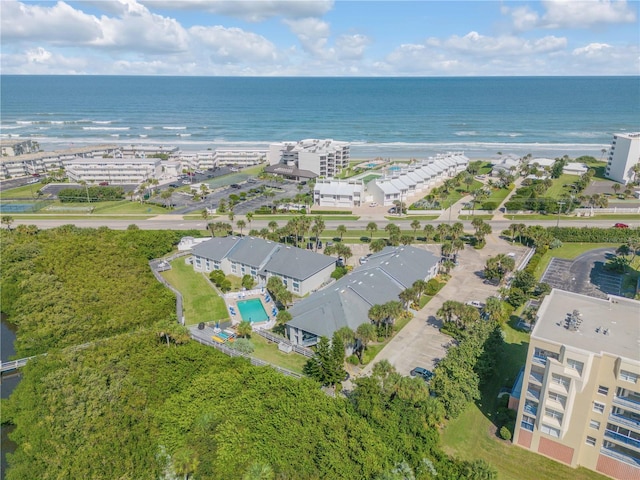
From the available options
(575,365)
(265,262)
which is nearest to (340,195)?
(265,262)

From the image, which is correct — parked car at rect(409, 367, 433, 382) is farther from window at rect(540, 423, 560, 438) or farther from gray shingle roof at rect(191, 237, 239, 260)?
gray shingle roof at rect(191, 237, 239, 260)

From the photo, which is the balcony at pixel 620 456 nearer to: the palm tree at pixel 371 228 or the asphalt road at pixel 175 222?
the palm tree at pixel 371 228

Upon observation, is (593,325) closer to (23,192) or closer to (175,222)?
(175,222)

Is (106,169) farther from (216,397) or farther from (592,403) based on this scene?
(592,403)

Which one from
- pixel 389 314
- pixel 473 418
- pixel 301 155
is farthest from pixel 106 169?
pixel 473 418

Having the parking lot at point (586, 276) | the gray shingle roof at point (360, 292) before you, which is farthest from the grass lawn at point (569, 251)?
the gray shingle roof at point (360, 292)

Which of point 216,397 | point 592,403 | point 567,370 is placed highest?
point 567,370
